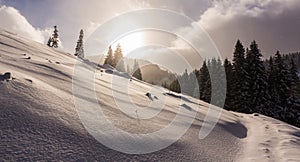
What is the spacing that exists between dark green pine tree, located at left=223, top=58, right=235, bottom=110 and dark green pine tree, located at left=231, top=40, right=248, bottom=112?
0.93 ft

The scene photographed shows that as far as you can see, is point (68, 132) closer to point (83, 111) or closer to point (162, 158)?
point (83, 111)

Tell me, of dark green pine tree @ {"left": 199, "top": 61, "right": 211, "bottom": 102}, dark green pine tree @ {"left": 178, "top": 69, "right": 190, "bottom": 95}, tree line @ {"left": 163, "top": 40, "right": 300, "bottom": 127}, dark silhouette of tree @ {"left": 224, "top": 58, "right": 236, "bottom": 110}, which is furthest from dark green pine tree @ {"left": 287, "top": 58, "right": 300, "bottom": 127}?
dark green pine tree @ {"left": 178, "top": 69, "right": 190, "bottom": 95}

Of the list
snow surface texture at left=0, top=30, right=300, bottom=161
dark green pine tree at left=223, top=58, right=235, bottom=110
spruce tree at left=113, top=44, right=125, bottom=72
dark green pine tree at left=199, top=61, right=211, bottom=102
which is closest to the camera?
snow surface texture at left=0, top=30, right=300, bottom=161

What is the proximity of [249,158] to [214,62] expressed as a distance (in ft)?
125

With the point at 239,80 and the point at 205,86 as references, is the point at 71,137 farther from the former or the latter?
A: the point at 205,86

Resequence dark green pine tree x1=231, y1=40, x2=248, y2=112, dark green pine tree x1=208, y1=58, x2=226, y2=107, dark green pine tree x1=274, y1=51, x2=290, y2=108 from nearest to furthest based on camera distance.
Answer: dark green pine tree x1=231, y1=40, x2=248, y2=112
dark green pine tree x1=274, y1=51, x2=290, y2=108
dark green pine tree x1=208, y1=58, x2=226, y2=107

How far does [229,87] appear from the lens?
35.0m

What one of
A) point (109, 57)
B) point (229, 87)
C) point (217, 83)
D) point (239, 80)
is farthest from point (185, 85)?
point (239, 80)

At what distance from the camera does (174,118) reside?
7523 mm

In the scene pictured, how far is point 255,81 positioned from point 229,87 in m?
3.61

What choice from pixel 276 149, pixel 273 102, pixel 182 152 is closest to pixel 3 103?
pixel 182 152

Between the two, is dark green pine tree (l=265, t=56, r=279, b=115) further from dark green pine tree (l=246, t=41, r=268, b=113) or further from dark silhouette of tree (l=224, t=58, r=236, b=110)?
dark silhouette of tree (l=224, t=58, r=236, b=110)

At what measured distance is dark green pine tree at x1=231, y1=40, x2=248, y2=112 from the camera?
31.6m

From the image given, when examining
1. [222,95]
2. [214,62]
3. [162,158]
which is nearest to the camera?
[162,158]
